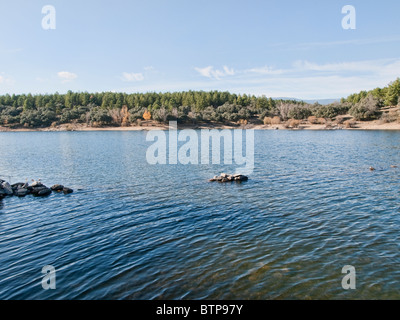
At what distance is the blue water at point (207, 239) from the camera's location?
42.0 ft

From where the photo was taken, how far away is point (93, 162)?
164 feet

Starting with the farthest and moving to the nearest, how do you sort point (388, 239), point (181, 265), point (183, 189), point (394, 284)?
point (183, 189)
point (388, 239)
point (181, 265)
point (394, 284)

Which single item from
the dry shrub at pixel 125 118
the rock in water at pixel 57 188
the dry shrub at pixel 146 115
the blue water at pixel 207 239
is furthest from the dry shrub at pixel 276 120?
the rock in water at pixel 57 188

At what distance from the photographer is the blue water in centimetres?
1280

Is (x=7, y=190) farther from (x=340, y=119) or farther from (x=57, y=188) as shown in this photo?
(x=340, y=119)

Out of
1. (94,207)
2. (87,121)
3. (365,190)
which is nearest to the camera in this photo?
(94,207)

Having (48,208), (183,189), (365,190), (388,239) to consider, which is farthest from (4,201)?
(365,190)

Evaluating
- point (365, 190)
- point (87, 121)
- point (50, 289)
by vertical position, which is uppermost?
point (87, 121)

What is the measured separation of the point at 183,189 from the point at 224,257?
51.5 feet

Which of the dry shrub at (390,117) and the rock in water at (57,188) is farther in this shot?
the dry shrub at (390,117)

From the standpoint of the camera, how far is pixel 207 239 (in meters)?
17.7

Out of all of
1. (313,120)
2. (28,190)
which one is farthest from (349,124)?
(28,190)

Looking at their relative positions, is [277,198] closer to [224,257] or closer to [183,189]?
[183,189]

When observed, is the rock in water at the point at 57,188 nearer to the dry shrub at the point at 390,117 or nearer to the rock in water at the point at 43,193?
the rock in water at the point at 43,193
